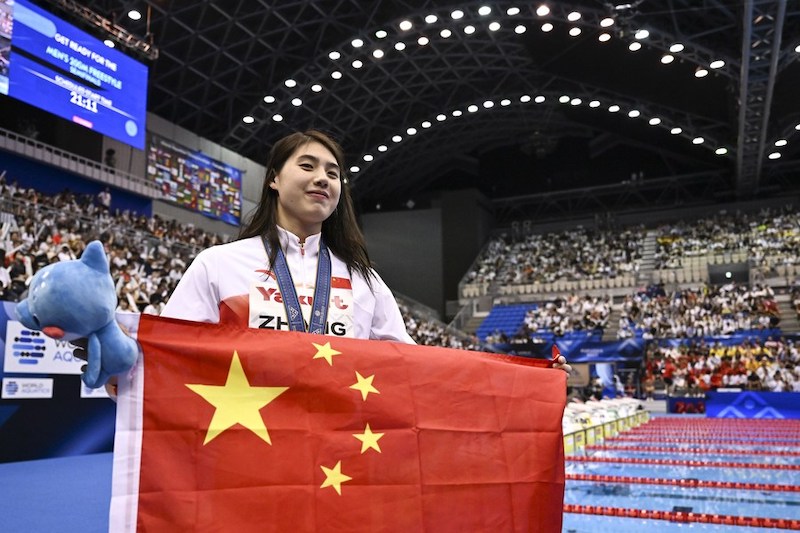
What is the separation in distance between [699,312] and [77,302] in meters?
24.9

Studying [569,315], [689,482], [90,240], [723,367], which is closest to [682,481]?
[689,482]

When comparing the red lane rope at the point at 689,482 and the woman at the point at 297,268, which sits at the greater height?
the woman at the point at 297,268

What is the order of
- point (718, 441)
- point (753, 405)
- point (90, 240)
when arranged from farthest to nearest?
point (753, 405), point (90, 240), point (718, 441)

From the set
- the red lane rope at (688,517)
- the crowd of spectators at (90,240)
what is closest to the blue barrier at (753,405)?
the red lane rope at (688,517)

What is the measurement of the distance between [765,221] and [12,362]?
2974 centimetres

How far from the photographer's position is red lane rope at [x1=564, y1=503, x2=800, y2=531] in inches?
182

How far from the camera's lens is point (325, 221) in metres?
→ 2.20

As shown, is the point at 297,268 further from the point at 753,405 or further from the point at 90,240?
the point at 753,405

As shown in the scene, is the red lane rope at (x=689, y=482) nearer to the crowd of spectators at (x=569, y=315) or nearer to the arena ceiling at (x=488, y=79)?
the arena ceiling at (x=488, y=79)

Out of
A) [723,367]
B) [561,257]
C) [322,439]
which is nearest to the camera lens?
[322,439]

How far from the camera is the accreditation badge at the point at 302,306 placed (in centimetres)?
188

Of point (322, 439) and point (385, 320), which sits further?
point (385, 320)

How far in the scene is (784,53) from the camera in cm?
1556

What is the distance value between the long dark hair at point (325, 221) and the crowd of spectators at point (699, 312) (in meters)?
21.5
